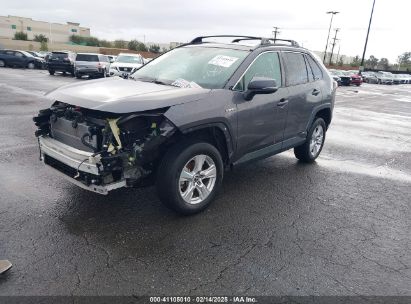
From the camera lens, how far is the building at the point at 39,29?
10150 centimetres

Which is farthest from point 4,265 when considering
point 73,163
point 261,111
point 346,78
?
point 346,78

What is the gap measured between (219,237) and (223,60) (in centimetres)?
224

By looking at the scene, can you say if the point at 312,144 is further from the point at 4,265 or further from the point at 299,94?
the point at 4,265

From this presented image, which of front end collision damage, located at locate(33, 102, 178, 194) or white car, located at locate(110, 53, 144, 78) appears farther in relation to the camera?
white car, located at locate(110, 53, 144, 78)

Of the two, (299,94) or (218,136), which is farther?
(299,94)

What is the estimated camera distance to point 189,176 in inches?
148

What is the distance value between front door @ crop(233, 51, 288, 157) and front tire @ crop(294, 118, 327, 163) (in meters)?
1.11

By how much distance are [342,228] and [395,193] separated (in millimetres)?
1748

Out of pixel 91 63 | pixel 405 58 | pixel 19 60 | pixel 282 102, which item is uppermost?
pixel 405 58

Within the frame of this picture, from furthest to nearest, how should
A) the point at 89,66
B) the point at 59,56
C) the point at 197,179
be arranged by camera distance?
the point at 59,56 → the point at 89,66 → the point at 197,179

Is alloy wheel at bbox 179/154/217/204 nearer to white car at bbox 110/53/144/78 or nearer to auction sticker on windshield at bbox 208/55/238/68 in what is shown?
auction sticker on windshield at bbox 208/55/238/68

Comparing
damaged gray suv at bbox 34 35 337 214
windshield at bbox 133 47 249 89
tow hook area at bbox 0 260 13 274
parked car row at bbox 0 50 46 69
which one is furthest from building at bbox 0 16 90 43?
tow hook area at bbox 0 260 13 274

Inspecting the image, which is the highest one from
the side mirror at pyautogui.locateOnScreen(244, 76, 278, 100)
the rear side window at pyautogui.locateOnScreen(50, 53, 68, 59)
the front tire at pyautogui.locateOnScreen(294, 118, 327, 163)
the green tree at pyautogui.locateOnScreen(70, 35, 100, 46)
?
the green tree at pyautogui.locateOnScreen(70, 35, 100, 46)

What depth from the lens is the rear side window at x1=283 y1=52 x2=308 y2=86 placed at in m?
5.04
